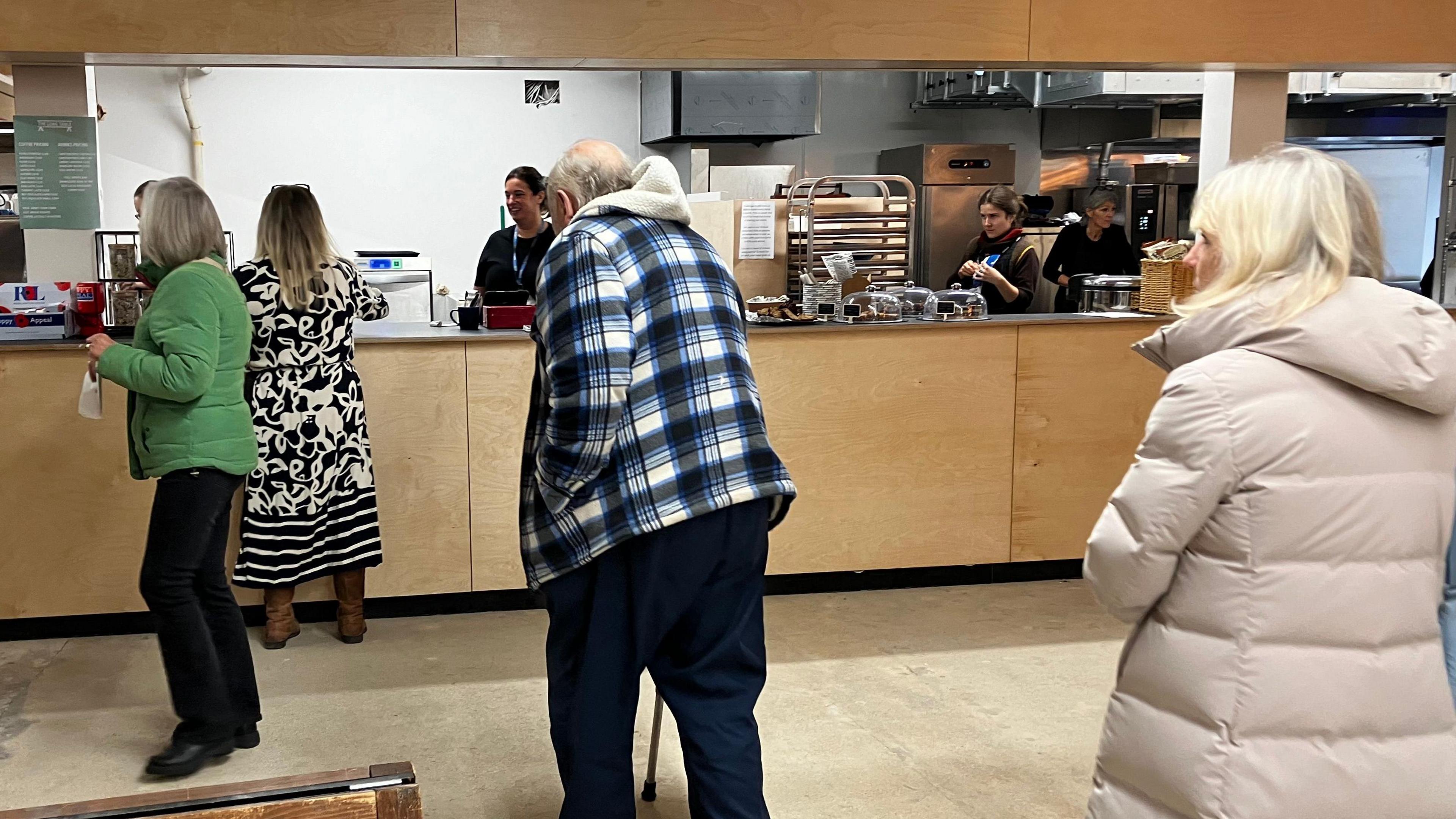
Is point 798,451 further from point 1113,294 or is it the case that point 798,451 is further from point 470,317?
point 1113,294

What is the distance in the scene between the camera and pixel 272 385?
3.99m

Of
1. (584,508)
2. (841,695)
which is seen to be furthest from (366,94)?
(584,508)

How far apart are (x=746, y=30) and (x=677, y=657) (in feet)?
8.17

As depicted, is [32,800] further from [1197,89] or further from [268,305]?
[1197,89]

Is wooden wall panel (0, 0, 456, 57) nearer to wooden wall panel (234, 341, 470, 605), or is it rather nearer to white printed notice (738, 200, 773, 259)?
wooden wall panel (234, 341, 470, 605)

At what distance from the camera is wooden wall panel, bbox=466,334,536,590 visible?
4398 millimetres

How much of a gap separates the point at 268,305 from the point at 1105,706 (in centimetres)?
279

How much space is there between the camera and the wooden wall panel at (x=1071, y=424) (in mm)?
4754

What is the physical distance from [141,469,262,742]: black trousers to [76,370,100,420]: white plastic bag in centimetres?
37

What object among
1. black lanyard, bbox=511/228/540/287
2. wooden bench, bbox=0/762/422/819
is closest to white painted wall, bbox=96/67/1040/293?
black lanyard, bbox=511/228/540/287

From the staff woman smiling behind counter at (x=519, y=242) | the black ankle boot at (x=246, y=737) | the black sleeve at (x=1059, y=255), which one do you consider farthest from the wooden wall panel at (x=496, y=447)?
the black sleeve at (x=1059, y=255)

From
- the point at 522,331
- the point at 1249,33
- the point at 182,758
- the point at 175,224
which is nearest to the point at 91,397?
the point at 175,224

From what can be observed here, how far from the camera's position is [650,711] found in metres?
3.65

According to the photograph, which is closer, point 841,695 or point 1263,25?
point 841,695
